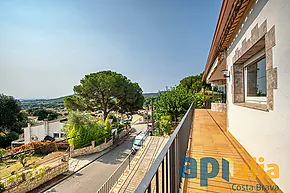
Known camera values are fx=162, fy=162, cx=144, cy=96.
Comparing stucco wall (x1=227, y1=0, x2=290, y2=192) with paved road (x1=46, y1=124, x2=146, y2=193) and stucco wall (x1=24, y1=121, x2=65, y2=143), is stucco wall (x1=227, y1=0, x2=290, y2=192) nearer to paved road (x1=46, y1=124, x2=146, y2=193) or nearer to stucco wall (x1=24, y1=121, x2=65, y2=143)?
paved road (x1=46, y1=124, x2=146, y2=193)

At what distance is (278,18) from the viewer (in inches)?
63.9

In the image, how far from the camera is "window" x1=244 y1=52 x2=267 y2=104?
2617mm

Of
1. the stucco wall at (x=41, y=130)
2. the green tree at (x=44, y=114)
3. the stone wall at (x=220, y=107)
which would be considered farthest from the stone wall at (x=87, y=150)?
the green tree at (x=44, y=114)

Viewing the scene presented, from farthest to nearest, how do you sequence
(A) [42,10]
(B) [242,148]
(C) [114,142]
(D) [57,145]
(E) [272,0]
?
(C) [114,142] < (D) [57,145] < (A) [42,10] < (B) [242,148] < (E) [272,0]

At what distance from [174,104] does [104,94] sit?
40.9 feet

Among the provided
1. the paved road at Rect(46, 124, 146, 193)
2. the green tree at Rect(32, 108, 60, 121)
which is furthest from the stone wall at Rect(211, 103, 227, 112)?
the green tree at Rect(32, 108, 60, 121)

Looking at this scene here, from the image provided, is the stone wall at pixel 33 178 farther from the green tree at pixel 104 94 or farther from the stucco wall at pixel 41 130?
the green tree at pixel 104 94

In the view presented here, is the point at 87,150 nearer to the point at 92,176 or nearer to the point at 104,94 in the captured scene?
the point at 92,176

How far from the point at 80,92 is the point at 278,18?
21325mm

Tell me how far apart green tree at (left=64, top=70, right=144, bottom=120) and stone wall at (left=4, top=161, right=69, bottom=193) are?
1039 cm

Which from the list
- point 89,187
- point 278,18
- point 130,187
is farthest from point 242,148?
point 89,187

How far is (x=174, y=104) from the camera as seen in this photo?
439 inches

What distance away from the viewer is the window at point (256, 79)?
262 centimetres

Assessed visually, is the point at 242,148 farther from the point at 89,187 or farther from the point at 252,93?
the point at 89,187
